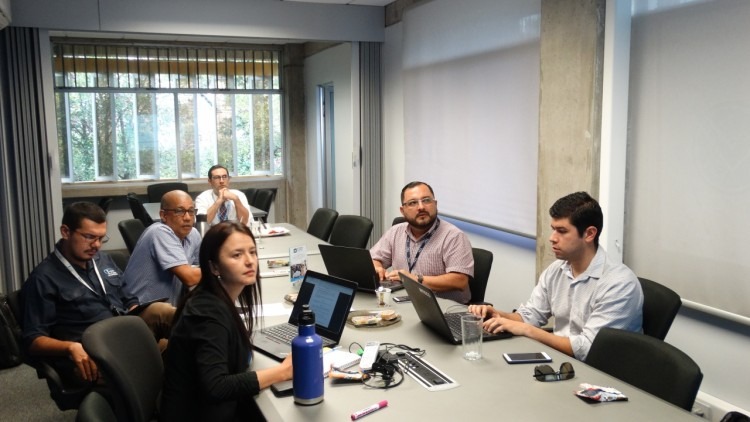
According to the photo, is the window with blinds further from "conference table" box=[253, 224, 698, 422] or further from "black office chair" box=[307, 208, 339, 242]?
"conference table" box=[253, 224, 698, 422]

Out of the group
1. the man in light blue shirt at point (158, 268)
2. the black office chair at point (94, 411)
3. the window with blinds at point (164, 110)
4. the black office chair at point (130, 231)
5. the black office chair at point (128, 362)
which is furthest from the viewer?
the window with blinds at point (164, 110)

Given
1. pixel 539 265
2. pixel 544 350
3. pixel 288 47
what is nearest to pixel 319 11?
pixel 288 47

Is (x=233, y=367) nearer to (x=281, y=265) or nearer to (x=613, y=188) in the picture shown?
(x=281, y=265)

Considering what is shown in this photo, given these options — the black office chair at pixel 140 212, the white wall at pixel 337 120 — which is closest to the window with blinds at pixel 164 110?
the white wall at pixel 337 120

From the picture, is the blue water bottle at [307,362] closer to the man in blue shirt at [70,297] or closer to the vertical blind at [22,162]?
the man in blue shirt at [70,297]

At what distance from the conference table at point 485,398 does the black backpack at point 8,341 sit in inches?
105

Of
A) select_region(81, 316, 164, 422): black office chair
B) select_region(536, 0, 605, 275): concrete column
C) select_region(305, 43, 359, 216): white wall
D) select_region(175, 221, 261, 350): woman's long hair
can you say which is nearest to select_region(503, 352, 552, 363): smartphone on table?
select_region(175, 221, 261, 350): woman's long hair

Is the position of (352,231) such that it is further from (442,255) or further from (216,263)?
(216,263)

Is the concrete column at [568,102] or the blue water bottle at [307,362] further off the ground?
the concrete column at [568,102]

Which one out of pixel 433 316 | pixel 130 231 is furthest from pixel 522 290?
pixel 130 231

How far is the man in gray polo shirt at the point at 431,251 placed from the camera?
11.4ft

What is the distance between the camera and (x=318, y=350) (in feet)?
6.32

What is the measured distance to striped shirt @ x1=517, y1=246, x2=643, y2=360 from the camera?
252 centimetres

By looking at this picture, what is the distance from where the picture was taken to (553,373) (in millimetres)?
2143
